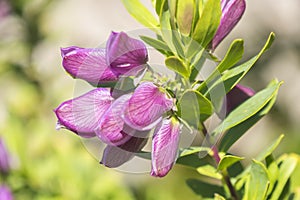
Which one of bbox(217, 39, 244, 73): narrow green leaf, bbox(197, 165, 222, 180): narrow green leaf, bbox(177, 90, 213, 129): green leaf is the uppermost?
bbox(217, 39, 244, 73): narrow green leaf

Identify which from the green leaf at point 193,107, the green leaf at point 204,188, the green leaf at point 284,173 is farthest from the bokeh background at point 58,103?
the green leaf at point 193,107

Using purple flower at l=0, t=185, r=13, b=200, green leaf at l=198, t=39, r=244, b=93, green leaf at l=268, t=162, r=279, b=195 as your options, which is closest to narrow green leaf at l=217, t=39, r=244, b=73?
green leaf at l=198, t=39, r=244, b=93

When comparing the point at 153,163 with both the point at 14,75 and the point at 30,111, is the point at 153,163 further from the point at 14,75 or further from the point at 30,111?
the point at 14,75

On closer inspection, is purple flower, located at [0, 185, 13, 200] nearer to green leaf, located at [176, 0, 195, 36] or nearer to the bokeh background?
the bokeh background

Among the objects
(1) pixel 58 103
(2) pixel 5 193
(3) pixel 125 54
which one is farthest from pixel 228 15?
(1) pixel 58 103

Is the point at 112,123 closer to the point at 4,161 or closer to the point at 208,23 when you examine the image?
the point at 208,23
